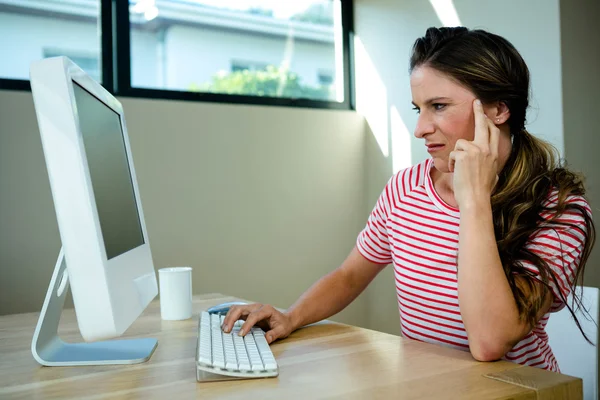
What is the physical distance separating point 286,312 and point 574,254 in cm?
56

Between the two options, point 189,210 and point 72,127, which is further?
point 189,210

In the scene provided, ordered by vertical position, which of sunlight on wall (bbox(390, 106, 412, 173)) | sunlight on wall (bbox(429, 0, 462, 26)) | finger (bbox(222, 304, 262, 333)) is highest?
sunlight on wall (bbox(429, 0, 462, 26))

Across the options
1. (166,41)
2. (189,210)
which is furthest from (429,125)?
(166,41)

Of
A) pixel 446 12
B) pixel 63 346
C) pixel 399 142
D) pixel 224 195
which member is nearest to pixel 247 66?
pixel 224 195

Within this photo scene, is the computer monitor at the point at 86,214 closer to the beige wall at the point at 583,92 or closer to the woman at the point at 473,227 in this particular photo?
the woman at the point at 473,227

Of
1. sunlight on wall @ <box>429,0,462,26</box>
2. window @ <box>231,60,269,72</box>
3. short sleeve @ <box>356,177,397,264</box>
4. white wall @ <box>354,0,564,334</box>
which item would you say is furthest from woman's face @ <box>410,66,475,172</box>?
window @ <box>231,60,269,72</box>

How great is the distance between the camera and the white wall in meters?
2.10

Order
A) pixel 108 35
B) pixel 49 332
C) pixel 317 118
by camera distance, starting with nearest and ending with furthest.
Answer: pixel 49 332
pixel 108 35
pixel 317 118

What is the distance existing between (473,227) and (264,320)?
442 millimetres

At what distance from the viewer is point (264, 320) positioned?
115 cm

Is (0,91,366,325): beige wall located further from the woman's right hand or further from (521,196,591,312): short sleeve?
(521,196,591,312): short sleeve

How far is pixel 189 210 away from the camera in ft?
7.94

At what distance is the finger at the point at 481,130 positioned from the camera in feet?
3.64

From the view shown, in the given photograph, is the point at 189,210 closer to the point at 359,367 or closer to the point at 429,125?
the point at 429,125
